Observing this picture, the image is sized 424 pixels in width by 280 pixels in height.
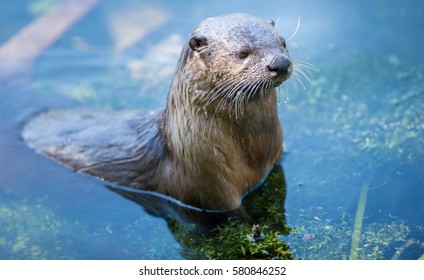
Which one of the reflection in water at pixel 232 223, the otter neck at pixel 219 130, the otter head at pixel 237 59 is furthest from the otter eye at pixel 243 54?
the reflection in water at pixel 232 223

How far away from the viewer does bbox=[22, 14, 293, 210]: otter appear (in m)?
4.42

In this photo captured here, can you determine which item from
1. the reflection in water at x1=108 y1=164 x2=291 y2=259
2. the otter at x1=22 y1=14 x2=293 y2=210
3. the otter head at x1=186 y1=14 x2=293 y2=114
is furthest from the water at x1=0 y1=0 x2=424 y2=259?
the otter head at x1=186 y1=14 x2=293 y2=114

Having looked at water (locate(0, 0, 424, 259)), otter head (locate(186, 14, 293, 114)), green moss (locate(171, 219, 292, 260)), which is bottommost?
green moss (locate(171, 219, 292, 260))

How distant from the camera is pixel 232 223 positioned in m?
5.01

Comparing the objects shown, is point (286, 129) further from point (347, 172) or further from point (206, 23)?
point (206, 23)

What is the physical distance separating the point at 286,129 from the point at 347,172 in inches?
31.3

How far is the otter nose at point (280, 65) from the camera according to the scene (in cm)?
426

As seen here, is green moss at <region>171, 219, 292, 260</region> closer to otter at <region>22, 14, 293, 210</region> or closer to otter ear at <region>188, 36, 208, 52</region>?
otter at <region>22, 14, 293, 210</region>

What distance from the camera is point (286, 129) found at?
6125 millimetres

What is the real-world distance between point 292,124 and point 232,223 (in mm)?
1539

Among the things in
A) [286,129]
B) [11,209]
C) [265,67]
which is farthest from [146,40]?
[265,67]

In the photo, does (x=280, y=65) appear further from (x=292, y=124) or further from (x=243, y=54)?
(x=292, y=124)

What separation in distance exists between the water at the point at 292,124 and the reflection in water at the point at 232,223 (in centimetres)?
5

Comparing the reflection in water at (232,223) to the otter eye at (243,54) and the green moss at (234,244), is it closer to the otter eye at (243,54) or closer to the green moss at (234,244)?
the green moss at (234,244)
